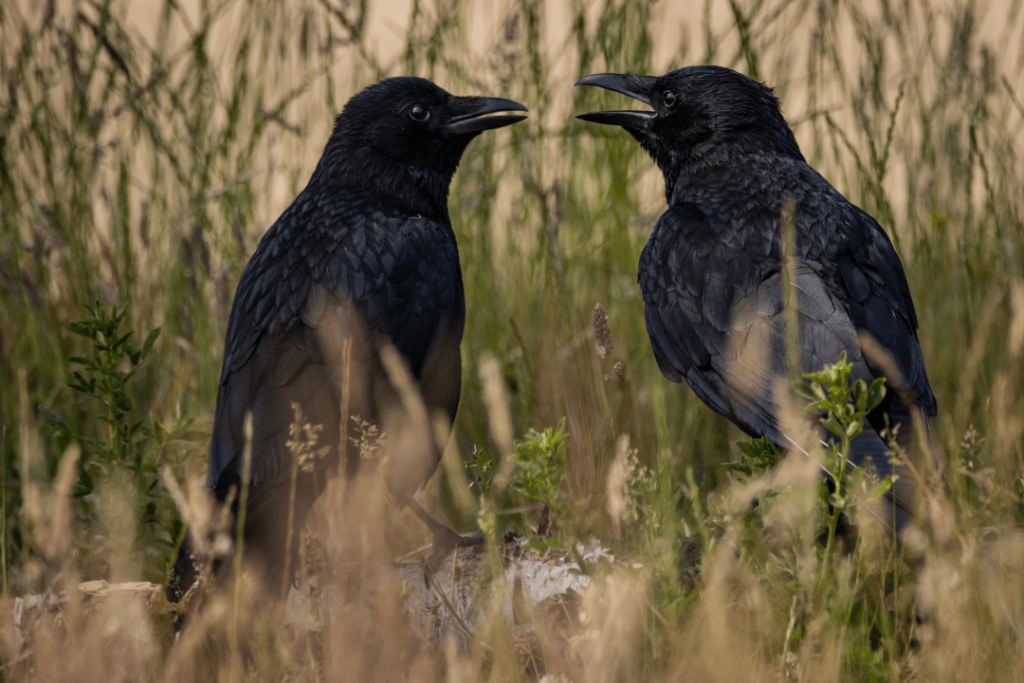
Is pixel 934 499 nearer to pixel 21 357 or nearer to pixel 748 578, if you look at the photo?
pixel 748 578

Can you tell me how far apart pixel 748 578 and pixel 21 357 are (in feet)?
9.60

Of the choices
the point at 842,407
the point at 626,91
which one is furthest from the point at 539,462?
the point at 626,91

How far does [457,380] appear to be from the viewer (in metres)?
2.76

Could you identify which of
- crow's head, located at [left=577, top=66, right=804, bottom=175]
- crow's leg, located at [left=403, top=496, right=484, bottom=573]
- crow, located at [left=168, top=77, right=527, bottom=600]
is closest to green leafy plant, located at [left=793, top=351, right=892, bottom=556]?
crow, located at [left=168, top=77, right=527, bottom=600]

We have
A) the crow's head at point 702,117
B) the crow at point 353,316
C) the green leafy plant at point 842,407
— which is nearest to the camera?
the green leafy plant at point 842,407

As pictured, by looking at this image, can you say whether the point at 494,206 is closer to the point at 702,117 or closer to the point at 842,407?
the point at 702,117

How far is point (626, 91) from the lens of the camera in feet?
10.4

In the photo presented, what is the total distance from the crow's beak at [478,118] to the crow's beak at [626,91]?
0.96ft

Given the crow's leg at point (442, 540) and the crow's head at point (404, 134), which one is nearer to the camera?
the crow's leg at point (442, 540)

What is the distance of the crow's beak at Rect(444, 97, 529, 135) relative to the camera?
3.09 meters

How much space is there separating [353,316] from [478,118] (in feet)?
3.18

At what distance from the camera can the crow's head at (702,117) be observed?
300 centimetres

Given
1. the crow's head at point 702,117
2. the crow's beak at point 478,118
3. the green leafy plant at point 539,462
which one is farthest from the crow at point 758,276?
the green leafy plant at point 539,462

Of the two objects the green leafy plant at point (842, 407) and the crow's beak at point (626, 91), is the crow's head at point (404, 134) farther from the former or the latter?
the green leafy plant at point (842, 407)
